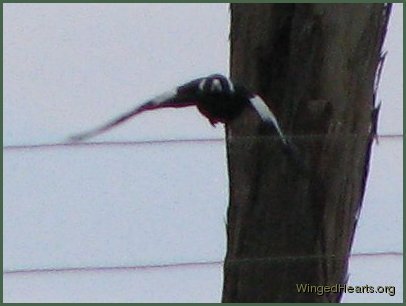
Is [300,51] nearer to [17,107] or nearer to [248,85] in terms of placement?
[248,85]

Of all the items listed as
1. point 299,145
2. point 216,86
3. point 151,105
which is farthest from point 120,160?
point 299,145

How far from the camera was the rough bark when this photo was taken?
2184 mm

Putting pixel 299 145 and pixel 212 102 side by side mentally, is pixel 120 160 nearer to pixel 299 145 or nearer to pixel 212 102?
pixel 212 102

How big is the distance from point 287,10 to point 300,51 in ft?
0.31

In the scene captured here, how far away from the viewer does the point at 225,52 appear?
2.16 meters

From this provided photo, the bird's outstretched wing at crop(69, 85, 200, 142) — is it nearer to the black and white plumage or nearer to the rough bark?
the black and white plumage

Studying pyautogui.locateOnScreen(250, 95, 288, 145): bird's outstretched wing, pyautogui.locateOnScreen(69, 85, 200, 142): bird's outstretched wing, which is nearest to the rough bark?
pyautogui.locateOnScreen(250, 95, 288, 145): bird's outstretched wing

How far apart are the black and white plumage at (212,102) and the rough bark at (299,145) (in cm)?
2

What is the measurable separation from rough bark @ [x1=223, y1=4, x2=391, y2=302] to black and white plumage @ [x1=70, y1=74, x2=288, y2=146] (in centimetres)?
2

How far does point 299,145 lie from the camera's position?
7.25 feet

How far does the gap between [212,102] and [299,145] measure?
0.72 feet

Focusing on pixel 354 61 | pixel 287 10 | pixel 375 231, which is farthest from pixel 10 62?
pixel 375 231

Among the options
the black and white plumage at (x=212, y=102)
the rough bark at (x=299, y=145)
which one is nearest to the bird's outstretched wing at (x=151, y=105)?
the black and white plumage at (x=212, y=102)

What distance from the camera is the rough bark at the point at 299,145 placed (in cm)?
218
